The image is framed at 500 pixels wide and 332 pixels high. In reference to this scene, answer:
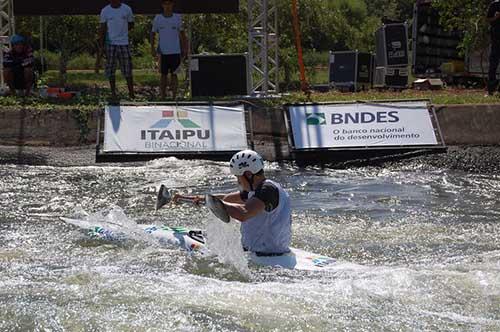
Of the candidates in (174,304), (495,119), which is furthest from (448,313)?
(495,119)

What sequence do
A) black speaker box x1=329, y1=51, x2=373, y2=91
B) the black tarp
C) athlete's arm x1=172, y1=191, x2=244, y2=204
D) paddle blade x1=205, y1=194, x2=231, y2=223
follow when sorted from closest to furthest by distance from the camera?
paddle blade x1=205, y1=194, x2=231, y2=223 < athlete's arm x1=172, y1=191, x2=244, y2=204 < the black tarp < black speaker box x1=329, y1=51, x2=373, y2=91

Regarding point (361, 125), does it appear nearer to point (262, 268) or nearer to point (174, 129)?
point (174, 129)

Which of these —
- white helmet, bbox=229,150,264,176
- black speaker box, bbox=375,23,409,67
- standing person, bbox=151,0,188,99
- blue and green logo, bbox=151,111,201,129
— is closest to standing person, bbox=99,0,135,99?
standing person, bbox=151,0,188,99

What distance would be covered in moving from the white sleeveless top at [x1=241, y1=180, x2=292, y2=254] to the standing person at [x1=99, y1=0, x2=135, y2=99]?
912 cm

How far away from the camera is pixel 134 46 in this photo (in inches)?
1617

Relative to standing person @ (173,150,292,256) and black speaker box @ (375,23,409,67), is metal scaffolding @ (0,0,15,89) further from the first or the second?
standing person @ (173,150,292,256)

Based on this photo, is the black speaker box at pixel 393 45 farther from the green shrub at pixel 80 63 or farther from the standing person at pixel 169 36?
the green shrub at pixel 80 63

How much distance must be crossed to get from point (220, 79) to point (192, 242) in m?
9.50

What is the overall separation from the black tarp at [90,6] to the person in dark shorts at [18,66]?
2.68 ft

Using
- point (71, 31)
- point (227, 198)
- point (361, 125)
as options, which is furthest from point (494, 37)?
point (71, 31)

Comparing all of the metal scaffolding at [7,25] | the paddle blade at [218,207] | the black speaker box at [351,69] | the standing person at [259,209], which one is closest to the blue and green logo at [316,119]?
the metal scaffolding at [7,25]

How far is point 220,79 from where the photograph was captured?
20.0 m

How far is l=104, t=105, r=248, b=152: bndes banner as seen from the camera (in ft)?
55.1

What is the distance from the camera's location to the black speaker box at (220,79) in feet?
65.4
